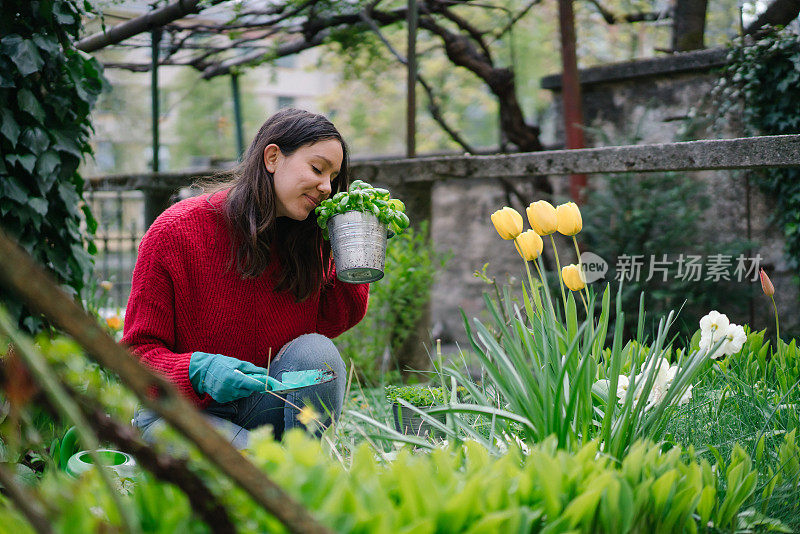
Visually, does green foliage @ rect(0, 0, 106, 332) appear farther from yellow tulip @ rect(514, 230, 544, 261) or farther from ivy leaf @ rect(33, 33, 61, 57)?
yellow tulip @ rect(514, 230, 544, 261)

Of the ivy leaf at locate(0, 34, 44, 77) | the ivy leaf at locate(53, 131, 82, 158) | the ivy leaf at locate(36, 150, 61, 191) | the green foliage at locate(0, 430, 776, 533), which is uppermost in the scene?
the ivy leaf at locate(0, 34, 44, 77)

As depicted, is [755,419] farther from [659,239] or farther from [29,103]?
[659,239]

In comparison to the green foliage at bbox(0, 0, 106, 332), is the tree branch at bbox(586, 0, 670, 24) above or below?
above

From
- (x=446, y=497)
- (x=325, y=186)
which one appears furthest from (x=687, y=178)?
(x=446, y=497)

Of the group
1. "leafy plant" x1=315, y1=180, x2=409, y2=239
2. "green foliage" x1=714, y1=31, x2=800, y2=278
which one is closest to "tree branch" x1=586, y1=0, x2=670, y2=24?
"green foliage" x1=714, y1=31, x2=800, y2=278

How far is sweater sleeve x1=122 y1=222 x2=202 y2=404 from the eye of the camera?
1998 millimetres

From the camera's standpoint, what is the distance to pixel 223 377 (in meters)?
1.87

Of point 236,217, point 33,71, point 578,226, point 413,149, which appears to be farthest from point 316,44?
point 578,226

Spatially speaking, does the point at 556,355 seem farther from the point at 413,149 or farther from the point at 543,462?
the point at 413,149

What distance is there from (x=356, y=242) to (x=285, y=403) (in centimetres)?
54

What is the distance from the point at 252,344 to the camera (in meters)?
2.26

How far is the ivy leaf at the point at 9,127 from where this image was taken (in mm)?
2539

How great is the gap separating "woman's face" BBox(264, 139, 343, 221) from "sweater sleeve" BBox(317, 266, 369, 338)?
1.13 feet

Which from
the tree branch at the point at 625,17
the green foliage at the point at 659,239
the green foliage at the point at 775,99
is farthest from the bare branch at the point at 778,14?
the tree branch at the point at 625,17
